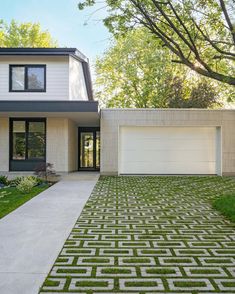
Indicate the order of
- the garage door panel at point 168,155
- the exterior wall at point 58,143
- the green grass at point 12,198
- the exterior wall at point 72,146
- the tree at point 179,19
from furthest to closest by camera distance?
1. the garage door panel at point 168,155
2. the exterior wall at point 72,146
3. the exterior wall at point 58,143
4. the tree at point 179,19
5. the green grass at point 12,198

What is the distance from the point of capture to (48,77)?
45.6ft

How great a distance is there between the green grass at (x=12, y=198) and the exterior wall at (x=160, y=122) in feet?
13.7

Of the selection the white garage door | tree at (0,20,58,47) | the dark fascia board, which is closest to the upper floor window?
the dark fascia board

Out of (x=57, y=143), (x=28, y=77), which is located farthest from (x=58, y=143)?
(x=28, y=77)

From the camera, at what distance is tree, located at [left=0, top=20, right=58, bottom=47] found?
31.0 m

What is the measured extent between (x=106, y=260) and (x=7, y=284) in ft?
3.89

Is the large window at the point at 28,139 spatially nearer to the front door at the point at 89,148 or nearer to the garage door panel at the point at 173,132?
the front door at the point at 89,148

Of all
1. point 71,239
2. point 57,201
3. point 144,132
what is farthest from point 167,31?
point 71,239

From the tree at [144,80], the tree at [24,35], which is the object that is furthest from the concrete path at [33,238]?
the tree at [24,35]

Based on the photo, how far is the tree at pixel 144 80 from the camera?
22.7m

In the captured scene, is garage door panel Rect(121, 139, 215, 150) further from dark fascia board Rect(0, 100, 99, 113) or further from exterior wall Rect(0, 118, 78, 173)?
dark fascia board Rect(0, 100, 99, 113)

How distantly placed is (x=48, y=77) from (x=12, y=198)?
7318 millimetres

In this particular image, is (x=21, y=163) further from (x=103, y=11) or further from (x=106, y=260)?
(x=106, y=260)

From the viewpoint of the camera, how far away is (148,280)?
124 inches
